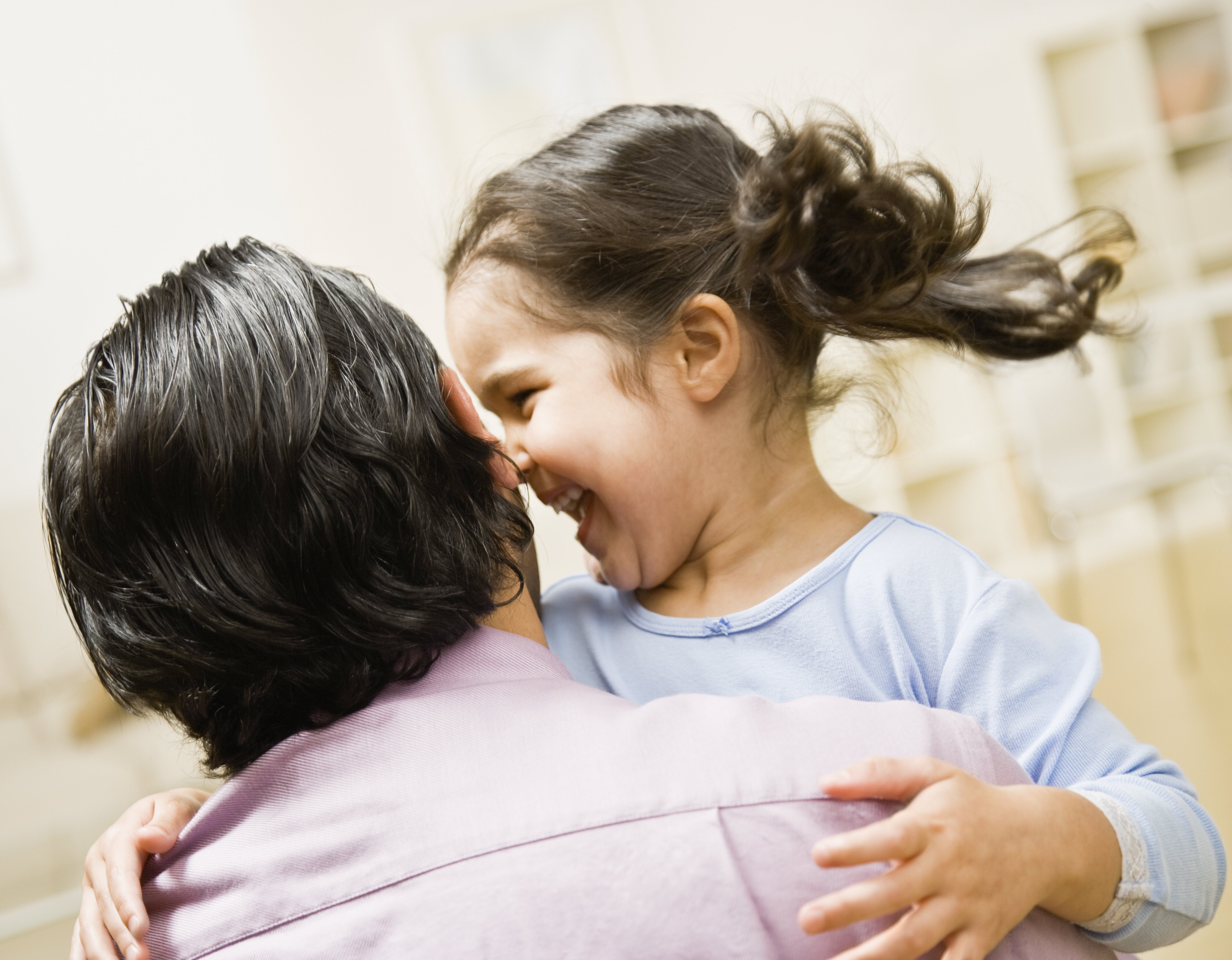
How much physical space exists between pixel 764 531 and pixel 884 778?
53 cm

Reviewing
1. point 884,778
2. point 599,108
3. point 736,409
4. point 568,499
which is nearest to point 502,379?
point 568,499

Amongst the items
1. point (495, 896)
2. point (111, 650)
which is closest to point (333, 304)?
point (111, 650)

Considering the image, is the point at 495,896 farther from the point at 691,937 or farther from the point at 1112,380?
the point at 1112,380

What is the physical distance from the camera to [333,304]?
76 centimetres

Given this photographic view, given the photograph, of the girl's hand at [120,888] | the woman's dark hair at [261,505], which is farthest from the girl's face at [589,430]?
the girl's hand at [120,888]

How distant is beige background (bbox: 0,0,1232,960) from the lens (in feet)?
11.7

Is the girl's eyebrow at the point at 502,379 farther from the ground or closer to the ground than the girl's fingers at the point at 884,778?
farther from the ground

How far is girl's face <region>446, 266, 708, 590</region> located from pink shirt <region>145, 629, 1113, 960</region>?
395 mm

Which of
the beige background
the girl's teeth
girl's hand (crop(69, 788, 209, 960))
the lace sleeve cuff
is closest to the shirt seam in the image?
girl's hand (crop(69, 788, 209, 960))

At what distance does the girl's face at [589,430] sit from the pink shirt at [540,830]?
395 millimetres

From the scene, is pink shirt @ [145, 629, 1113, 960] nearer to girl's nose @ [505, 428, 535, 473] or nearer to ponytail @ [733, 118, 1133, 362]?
girl's nose @ [505, 428, 535, 473]

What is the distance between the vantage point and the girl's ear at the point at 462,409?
2.63 ft

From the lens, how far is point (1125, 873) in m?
0.78

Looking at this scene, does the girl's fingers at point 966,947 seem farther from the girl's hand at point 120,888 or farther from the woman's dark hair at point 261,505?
the girl's hand at point 120,888
